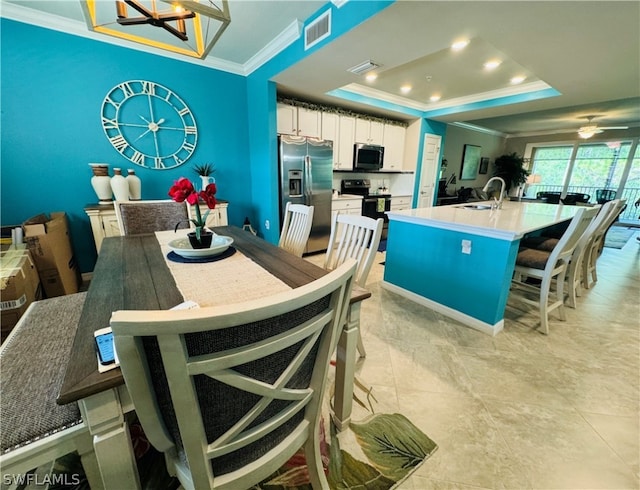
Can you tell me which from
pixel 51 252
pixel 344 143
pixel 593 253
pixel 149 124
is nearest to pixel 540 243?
pixel 593 253

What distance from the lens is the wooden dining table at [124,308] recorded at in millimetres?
589

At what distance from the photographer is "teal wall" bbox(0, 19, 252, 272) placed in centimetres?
233

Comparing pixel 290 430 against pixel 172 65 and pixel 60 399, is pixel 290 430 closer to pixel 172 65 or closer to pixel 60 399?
pixel 60 399

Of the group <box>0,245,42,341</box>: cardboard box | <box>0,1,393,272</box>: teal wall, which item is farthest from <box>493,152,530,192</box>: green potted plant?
<box>0,245,42,341</box>: cardboard box

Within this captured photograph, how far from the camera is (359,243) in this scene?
1521 mm

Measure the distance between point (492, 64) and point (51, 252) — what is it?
4950mm

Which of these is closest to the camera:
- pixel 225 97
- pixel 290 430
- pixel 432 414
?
pixel 290 430

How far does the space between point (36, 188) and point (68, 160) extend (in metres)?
0.39

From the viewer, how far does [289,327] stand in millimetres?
562

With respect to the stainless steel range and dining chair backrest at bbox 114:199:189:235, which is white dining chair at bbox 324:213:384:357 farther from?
the stainless steel range

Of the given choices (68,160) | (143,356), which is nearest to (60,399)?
(143,356)

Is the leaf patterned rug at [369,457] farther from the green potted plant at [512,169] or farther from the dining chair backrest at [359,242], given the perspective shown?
the green potted plant at [512,169]

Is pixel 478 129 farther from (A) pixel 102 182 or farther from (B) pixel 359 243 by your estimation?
(A) pixel 102 182

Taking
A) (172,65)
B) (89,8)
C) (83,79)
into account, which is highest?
(172,65)
